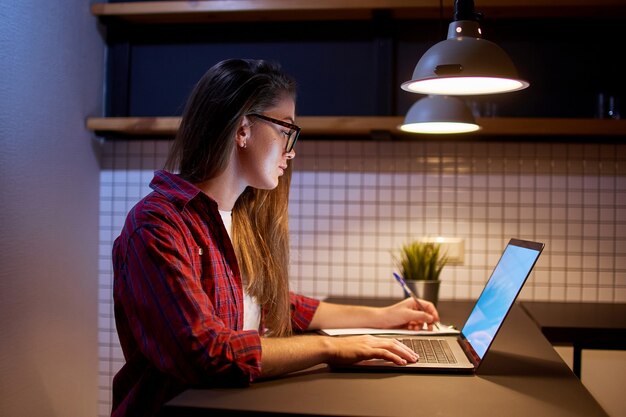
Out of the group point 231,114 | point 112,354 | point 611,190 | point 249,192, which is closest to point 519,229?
point 611,190

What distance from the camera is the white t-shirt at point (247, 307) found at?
5.93ft

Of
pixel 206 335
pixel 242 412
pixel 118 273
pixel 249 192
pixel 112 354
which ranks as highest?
pixel 249 192

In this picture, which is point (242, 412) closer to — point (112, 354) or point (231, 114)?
point (231, 114)

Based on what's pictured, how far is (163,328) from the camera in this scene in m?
1.33

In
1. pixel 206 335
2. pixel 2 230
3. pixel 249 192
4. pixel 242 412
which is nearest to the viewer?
pixel 242 412

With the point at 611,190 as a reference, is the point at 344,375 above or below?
below

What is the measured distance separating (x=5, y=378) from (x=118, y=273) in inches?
48.8

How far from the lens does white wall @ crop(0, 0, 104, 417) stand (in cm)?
244

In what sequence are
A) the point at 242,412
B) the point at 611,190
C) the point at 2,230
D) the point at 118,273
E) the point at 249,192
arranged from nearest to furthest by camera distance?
1. the point at 242,412
2. the point at 118,273
3. the point at 249,192
4. the point at 2,230
5. the point at 611,190

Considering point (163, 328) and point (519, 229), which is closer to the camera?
point (163, 328)

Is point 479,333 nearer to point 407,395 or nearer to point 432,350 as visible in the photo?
point 432,350

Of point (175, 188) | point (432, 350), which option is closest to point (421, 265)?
point (432, 350)

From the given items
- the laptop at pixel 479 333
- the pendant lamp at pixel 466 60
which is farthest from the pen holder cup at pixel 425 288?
the pendant lamp at pixel 466 60

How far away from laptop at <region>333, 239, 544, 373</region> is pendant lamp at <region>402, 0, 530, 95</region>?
411mm
